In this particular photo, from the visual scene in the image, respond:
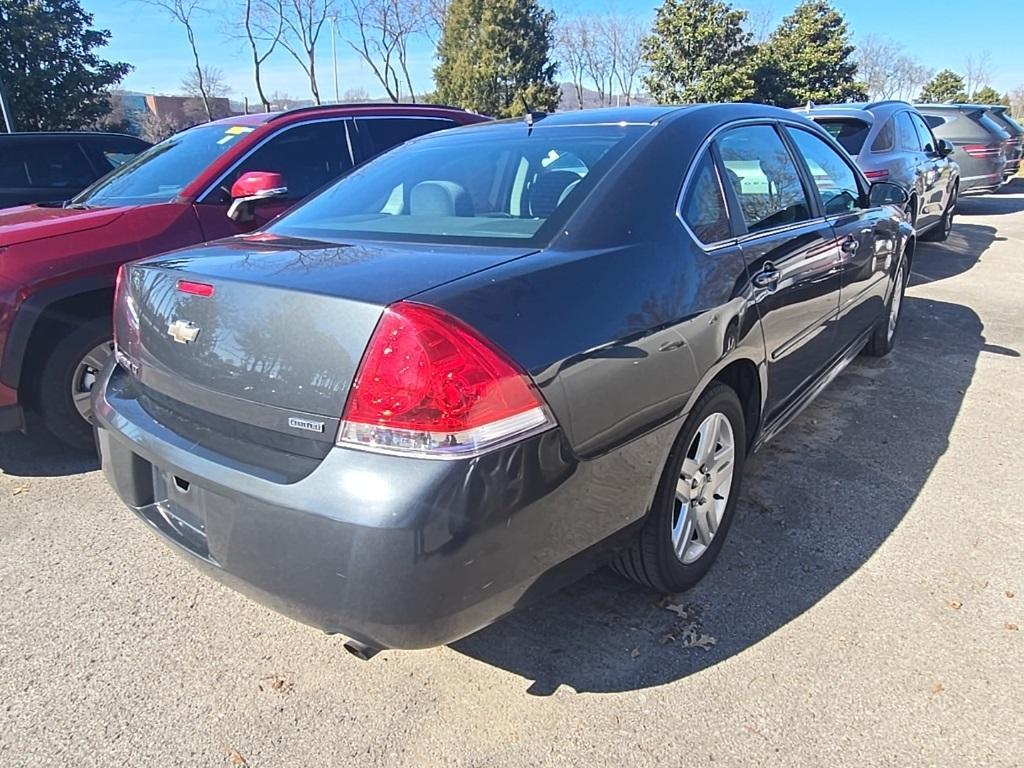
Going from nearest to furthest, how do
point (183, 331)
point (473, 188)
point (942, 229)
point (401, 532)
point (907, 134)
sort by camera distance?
point (401, 532) < point (183, 331) < point (473, 188) < point (907, 134) < point (942, 229)

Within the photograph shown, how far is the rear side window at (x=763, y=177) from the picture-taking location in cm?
278

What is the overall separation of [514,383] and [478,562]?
0.42 meters

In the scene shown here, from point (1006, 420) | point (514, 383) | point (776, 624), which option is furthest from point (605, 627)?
point (1006, 420)

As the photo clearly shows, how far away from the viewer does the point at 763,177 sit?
303 cm

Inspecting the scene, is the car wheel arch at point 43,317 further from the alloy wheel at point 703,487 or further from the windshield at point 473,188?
the alloy wheel at point 703,487

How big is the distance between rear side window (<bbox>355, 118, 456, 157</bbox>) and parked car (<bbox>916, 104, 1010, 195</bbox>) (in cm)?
1089

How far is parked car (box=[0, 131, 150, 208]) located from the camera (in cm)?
684

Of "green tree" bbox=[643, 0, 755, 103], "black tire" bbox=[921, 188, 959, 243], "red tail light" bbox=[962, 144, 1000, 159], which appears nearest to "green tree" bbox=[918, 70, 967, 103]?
"green tree" bbox=[643, 0, 755, 103]

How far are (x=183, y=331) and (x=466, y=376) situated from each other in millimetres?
897

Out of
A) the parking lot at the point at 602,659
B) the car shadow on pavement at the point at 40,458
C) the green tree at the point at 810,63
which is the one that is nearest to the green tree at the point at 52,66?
the green tree at the point at 810,63

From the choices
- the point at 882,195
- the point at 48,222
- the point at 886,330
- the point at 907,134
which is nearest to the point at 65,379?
the point at 48,222

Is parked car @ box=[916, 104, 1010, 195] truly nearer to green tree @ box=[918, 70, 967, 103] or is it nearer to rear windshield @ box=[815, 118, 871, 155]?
rear windshield @ box=[815, 118, 871, 155]

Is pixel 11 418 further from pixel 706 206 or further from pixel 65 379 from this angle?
pixel 706 206

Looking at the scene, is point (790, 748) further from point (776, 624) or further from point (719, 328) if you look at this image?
point (719, 328)
